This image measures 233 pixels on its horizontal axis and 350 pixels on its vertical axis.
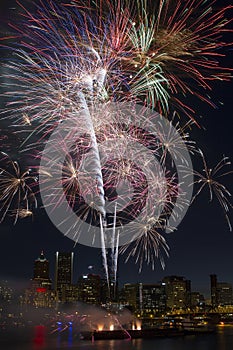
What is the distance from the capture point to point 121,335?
47.8 m

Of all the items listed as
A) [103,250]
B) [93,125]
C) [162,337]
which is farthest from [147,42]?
[162,337]

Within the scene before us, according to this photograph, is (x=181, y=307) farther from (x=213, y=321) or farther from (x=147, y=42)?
(x=147, y=42)

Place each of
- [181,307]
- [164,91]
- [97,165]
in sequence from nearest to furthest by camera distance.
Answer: [164,91]
[97,165]
[181,307]

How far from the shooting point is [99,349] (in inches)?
1539

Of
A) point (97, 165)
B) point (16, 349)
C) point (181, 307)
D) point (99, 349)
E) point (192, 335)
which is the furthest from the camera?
point (181, 307)

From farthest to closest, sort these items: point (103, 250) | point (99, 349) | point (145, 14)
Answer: point (99, 349) < point (103, 250) < point (145, 14)

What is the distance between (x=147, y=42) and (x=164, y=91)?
8.87ft

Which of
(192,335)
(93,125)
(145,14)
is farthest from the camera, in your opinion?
(192,335)

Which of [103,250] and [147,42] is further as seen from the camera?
[103,250]

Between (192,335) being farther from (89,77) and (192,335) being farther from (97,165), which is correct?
(89,77)

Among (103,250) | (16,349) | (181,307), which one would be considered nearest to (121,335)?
(16,349)

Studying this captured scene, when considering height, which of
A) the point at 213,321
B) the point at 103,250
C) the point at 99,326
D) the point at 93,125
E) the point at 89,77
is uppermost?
the point at 89,77

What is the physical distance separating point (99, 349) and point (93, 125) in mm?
26446

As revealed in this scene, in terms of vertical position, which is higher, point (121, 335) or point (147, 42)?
point (147, 42)
